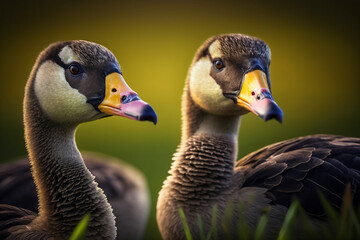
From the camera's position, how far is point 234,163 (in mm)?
3801

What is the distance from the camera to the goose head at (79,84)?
10.4 ft

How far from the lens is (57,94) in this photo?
10.6 feet

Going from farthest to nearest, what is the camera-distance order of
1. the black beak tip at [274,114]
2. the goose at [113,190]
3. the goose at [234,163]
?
1. the goose at [113,190]
2. the goose at [234,163]
3. the black beak tip at [274,114]

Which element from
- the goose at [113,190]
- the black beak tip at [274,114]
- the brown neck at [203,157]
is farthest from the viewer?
the goose at [113,190]

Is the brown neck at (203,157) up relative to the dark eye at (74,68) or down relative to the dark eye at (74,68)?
down

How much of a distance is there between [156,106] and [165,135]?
1.03 m

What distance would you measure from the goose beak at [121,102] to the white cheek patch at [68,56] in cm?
21

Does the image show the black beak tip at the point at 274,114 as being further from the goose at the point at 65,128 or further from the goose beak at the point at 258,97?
the goose at the point at 65,128

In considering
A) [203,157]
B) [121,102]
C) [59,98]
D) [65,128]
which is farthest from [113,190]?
[121,102]

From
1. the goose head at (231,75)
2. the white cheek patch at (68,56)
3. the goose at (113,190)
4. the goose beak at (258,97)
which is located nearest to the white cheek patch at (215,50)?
the goose head at (231,75)

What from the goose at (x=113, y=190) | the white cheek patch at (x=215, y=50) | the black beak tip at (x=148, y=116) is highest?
the white cheek patch at (x=215, y=50)

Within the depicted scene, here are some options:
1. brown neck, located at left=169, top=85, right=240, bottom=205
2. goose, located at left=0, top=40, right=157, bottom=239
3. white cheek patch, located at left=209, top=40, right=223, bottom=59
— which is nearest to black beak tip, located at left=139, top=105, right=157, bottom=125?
goose, located at left=0, top=40, right=157, bottom=239

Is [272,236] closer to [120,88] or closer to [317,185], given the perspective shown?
[317,185]

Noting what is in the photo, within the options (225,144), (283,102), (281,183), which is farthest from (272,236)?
(283,102)
